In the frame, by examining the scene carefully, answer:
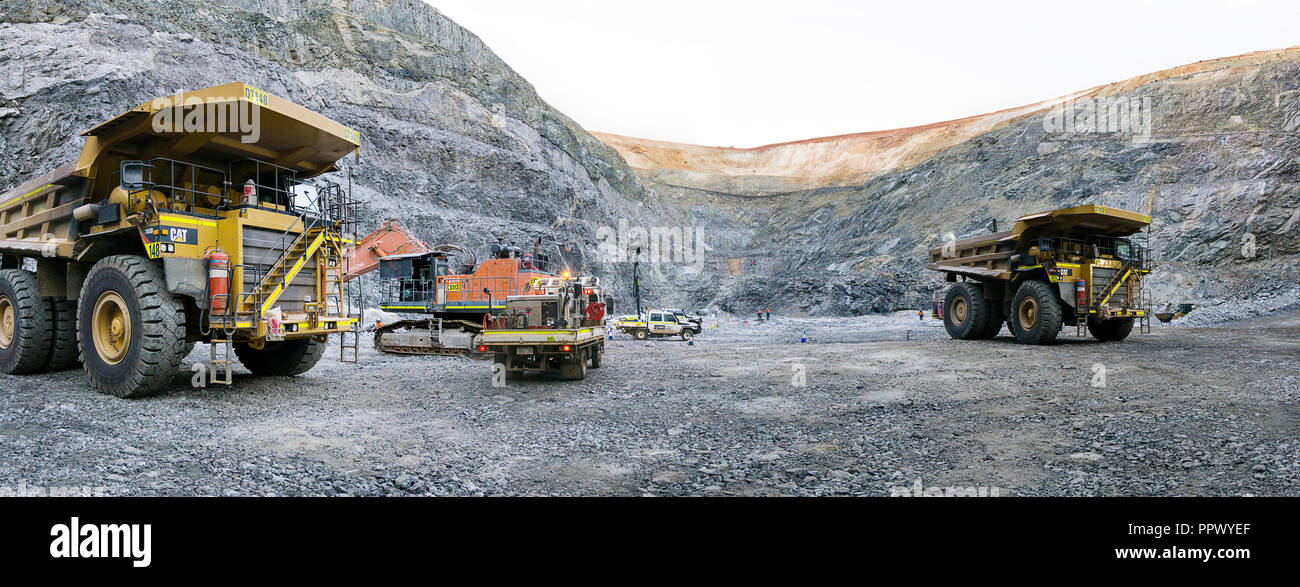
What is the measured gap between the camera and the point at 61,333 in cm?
922

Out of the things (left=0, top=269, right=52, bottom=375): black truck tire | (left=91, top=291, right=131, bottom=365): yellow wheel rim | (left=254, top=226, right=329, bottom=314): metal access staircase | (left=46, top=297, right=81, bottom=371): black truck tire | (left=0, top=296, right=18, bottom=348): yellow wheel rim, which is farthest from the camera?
(left=0, top=296, right=18, bottom=348): yellow wheel rim

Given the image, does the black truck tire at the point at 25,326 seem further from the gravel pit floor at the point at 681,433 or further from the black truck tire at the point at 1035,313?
the black truck tire at the point at 1035,313

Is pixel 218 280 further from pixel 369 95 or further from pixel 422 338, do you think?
pixel 369 95

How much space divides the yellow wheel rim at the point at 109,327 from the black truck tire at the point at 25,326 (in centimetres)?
230

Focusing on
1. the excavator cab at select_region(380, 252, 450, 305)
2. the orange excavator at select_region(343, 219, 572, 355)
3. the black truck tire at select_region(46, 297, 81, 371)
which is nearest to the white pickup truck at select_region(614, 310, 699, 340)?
the orange excavator at select_region(343, 219, 572, 355)

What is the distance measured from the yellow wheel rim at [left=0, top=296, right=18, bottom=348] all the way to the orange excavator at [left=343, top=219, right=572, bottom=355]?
23.7 ft

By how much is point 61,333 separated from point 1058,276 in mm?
20956

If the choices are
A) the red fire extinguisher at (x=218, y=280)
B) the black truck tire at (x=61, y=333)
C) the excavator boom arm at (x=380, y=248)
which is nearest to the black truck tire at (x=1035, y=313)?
the excavator boom arm at (x=380, y=248)

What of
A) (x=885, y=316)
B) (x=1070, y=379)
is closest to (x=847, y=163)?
(x=885, y=316)

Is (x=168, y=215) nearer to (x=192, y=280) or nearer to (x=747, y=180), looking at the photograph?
(x=192, y=280)

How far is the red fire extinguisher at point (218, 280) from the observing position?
757 centimetres

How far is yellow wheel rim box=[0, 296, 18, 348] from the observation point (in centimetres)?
934

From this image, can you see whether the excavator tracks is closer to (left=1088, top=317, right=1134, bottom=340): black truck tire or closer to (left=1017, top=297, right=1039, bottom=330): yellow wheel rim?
(left=1017, top=297, right=1039, bottom=330): yellow wheel rim

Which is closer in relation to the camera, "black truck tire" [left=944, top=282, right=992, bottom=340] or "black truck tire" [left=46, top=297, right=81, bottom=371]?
"black truck tire" [left=46, top=297, right=81, bottom=371]
